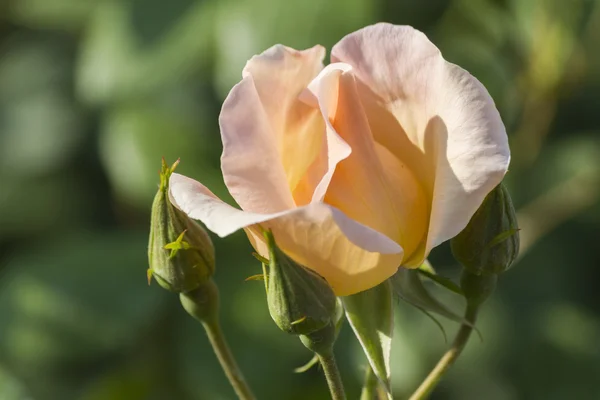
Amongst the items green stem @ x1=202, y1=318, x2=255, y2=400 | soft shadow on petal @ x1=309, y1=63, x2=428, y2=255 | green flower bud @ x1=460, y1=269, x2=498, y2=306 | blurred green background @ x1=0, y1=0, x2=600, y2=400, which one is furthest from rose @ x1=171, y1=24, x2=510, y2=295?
blurred green background @ x1=0, y1=0, x2=600, y2=400

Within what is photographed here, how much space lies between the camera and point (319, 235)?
3.06 ft

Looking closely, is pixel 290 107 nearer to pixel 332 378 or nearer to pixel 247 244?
pixel 332 378

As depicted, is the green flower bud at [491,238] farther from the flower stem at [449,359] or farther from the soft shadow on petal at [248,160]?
the soft shadow on petal at [248,160]

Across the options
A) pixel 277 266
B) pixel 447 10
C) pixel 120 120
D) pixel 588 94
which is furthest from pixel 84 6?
pixel 277 266

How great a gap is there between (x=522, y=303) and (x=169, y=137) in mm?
971

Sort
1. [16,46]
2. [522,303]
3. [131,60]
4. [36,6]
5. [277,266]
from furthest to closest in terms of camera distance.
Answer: [16,46]
[36,6]
[522,303]
[131,60]
[277,266]

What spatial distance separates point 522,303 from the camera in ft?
7.50

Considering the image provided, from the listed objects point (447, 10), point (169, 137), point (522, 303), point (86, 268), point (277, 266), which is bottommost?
point (522, 303)

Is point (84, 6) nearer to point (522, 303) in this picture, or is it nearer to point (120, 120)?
point (120, 120)

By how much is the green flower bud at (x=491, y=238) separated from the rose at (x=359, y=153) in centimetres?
6

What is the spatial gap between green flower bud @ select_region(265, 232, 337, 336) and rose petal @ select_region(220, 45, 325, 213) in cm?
7

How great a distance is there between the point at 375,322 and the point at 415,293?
8 centimetres

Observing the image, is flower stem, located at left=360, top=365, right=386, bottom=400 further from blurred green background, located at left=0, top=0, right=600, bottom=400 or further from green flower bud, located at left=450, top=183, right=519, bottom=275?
blurred green background, located at left=0, top=0, right=600, bottom=400

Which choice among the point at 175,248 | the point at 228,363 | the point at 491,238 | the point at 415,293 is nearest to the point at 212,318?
the point at 228,363
